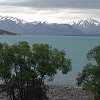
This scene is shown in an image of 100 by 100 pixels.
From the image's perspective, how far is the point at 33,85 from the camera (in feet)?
146

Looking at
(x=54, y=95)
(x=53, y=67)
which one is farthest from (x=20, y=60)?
(x=54, y=95)

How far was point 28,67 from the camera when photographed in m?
44.8

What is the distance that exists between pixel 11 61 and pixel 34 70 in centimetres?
318

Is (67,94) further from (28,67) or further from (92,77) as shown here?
(92,77)

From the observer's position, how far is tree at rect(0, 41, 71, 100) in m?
43.8

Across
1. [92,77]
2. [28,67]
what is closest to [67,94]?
[28,67]

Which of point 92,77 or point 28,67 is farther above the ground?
point 28,67

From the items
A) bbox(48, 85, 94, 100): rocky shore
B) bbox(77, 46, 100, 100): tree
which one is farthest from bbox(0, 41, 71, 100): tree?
bbox(48, 85, 94, 100): rocky shore

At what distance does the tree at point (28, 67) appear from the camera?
43844mm

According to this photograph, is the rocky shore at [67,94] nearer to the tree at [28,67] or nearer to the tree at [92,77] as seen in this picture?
the tree at [28,67]

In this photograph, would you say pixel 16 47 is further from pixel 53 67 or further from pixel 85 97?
pixel 85 97

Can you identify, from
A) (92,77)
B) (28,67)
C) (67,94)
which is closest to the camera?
(92,77)

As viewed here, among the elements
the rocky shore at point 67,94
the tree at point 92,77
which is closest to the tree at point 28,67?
the tree at point 92,77

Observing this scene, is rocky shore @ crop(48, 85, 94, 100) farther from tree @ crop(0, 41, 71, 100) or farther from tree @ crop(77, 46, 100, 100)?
tree @ crop(77, 46, 100, 100)
